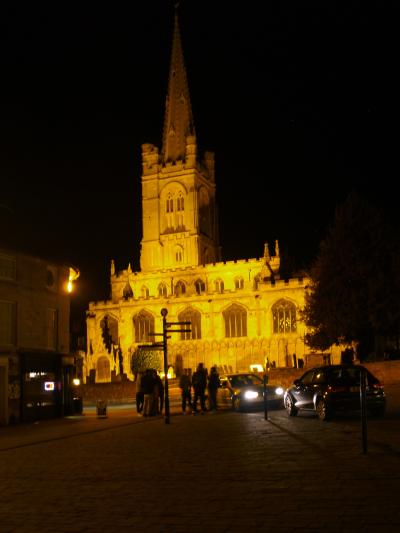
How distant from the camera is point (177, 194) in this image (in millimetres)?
90125

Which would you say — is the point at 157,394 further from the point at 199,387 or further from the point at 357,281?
the point at 357,281

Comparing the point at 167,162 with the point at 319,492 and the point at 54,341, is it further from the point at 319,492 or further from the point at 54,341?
the point at 319,492

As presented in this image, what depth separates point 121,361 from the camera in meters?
75.8

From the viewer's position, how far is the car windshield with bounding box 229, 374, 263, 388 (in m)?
25.7

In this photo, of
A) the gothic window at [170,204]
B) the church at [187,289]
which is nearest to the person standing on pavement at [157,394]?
the church at [187,289]

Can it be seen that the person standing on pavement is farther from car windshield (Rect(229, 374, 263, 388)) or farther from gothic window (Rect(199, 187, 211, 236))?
gothic window (Rect(199, 187, 211, 236))

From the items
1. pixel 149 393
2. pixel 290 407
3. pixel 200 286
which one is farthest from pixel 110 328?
pixel 290 407

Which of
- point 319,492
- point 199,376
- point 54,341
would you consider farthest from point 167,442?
point 54,341

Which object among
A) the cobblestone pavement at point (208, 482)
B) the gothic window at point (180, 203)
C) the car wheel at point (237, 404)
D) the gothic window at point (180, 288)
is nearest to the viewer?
the cobblestone pavement at point (208, 482)

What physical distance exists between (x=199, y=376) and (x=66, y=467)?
13342 millimetres

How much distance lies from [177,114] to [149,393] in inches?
2989

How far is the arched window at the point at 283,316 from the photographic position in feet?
233

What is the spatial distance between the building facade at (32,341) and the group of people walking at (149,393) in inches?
131

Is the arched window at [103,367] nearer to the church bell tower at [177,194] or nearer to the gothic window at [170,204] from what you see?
the church bell tower at [177,194]
